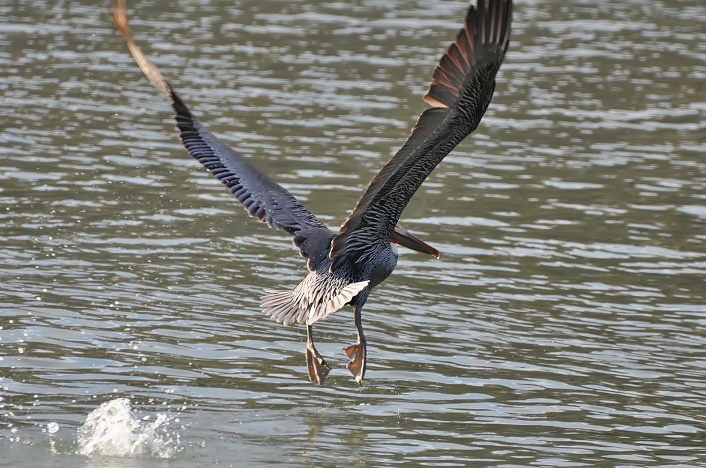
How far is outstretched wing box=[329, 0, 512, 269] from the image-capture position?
595 cm

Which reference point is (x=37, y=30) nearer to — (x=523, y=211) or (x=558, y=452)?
(x=523, y=211)

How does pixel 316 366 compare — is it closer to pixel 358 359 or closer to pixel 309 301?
pixel 358 359

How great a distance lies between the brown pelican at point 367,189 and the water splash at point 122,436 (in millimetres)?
939

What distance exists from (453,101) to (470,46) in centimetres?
31

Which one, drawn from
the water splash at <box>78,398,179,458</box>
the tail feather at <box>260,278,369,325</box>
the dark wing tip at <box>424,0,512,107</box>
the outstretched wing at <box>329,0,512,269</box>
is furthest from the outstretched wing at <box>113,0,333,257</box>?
the dark wing tip at <box>424,0,512,107</box>

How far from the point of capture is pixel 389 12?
784 inches

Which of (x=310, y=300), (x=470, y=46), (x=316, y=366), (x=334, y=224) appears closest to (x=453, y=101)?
(x=470, y=46)

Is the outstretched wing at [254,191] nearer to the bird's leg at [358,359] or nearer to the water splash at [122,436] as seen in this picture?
the bird's leg at [358,359]

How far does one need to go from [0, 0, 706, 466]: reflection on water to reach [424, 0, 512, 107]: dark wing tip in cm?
175

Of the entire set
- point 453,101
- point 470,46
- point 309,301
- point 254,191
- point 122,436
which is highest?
point 470,46

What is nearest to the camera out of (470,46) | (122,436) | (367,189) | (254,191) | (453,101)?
(470,46)

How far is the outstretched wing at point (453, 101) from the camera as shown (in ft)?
19.5

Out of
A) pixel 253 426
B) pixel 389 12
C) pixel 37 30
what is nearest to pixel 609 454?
pixel 253 426

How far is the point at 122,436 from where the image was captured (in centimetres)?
652
